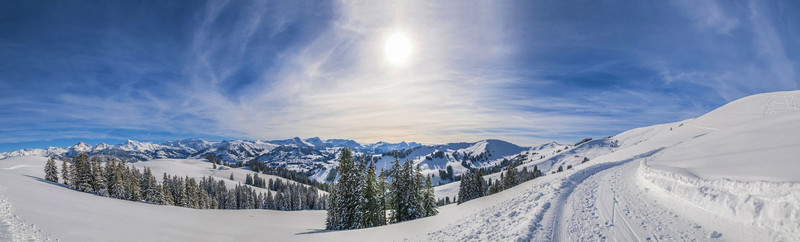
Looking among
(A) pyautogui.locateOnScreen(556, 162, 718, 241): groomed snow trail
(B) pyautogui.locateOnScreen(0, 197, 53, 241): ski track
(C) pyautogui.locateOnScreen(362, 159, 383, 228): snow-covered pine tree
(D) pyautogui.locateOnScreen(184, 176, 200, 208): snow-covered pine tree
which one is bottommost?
(D) pyautogui.locateOnScreen(184, 176, 200, 208): snow-covered pine tree

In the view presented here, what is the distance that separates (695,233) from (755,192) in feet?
10.1

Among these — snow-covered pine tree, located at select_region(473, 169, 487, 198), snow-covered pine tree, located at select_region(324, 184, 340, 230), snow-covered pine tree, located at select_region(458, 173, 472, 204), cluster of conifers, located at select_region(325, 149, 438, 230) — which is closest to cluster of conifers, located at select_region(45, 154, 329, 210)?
snow-covered pine tree, located at select_region(324, 184, 340, 230)

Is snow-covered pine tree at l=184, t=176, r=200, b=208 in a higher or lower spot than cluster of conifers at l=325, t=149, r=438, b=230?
lower

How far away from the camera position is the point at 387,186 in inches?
1361

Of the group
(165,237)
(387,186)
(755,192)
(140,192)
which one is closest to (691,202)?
(755,192)

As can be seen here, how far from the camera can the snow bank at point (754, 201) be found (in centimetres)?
763

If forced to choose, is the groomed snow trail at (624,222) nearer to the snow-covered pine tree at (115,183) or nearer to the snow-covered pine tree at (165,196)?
the snow-covered pine tree at (115,183)

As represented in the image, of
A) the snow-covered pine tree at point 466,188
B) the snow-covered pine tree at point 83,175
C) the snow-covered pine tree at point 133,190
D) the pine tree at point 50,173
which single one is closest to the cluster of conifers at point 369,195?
the snow-covered pine tree at point 466,188

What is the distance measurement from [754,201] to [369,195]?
28.3m

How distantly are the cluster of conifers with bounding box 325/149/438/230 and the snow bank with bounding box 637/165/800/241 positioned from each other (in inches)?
956

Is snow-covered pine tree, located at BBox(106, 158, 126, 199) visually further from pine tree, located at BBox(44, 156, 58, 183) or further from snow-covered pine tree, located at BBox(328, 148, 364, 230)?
snow-covered pine tree, located at BBox(328, 148, 364, 230)

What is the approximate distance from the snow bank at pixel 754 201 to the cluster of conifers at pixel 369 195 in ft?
79.7

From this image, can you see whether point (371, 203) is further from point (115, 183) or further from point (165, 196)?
point (165, 196)

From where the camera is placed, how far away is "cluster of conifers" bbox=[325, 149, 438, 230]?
30906 millimetres
